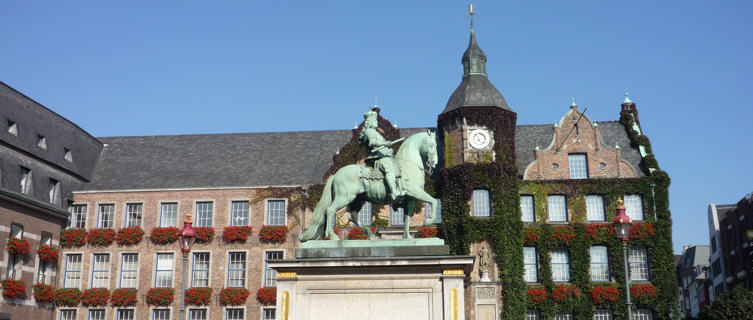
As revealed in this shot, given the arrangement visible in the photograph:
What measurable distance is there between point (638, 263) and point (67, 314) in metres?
32.6

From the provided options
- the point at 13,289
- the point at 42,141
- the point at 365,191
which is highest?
the point at 42,141

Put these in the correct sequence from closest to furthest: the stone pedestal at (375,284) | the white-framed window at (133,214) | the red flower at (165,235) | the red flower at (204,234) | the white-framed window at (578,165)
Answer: the stone pedestal at (375,284)
the red flower at (204,234)
the red flower at (165,235)
the white-framed window at (578,165)
the white-framed window at (133,214)

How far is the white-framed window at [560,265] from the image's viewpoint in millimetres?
40719

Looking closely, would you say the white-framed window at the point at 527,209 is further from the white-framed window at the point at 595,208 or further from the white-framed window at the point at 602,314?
the white-framed window at the point at 602,314

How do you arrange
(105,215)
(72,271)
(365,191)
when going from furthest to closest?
(105,215)
(72,271)
(365,191)

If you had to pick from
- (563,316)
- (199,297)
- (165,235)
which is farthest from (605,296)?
(165,235)

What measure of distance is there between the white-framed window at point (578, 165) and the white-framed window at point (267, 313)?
1893 cm

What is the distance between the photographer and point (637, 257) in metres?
40.8

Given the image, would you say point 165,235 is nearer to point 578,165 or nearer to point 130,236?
point 130,236

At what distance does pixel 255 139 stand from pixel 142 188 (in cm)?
863

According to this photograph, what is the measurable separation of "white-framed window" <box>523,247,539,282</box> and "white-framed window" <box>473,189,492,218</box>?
3.22 metres

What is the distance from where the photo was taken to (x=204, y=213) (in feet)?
141

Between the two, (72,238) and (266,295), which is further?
(72,238)

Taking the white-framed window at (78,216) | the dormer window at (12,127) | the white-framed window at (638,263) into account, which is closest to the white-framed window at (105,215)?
the white-framed window at (78,216)
